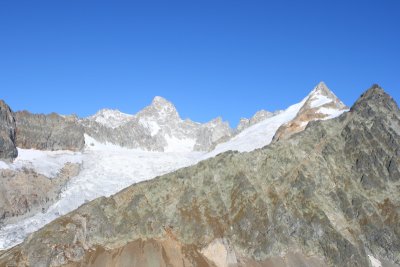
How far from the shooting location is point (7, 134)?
184m

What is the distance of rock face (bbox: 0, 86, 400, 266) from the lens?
80375 millimetres

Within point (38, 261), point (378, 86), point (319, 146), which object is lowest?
point (38, 261)

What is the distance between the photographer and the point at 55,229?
273 feet

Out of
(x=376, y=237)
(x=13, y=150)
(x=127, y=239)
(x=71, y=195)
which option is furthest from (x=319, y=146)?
(x=13, y=150)

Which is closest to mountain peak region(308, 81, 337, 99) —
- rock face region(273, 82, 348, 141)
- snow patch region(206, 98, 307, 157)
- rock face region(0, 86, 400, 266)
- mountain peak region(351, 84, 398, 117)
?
rock face region(273, 82, 348, 141)

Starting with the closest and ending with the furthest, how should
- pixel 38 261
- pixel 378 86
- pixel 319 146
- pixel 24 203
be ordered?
pixel 38 261, pixel 319 146, pixel 378 86, pixel 24 203

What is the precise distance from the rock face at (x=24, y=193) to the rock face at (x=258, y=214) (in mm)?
72086

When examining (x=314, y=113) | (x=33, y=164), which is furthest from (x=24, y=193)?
(x=314, y=113)

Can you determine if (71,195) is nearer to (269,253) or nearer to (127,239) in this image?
(127,239)

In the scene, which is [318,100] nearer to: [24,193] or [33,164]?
[24,193]

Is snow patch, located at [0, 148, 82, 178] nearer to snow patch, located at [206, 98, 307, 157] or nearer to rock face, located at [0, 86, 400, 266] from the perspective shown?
snow patch, located at [206, 98, 307, 157]

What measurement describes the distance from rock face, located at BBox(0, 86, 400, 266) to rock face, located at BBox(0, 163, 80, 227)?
7209 centimetres

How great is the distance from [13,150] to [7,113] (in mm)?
16150

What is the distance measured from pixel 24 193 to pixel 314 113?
93.6 metres
